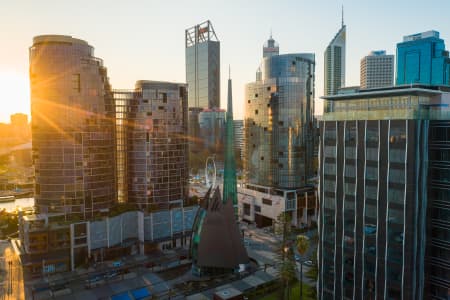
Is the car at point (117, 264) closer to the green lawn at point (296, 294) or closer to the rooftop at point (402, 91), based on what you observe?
the green lawn at point (296, 294)

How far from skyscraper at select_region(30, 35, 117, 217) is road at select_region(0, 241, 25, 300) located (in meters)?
12.6

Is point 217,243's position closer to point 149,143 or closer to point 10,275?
point 149,143

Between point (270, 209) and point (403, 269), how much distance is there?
57.5 metres

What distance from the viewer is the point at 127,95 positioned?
284 feet

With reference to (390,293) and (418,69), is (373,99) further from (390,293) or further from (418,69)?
(418,69)

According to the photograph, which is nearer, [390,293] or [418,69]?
[390,293]

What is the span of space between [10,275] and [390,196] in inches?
2839

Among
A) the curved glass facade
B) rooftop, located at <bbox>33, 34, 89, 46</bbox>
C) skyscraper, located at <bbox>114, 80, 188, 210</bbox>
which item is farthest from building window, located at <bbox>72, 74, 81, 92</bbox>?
the curved glass facade

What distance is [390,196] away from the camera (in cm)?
4494

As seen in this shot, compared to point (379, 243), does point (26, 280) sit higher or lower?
lower

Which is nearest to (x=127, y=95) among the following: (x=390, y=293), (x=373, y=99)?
(x=373, y=99)

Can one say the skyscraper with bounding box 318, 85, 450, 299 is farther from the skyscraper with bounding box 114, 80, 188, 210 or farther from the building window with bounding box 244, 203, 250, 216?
the building window with bounding box 244, 203, 250, 216

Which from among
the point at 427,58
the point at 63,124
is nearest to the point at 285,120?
the point at 63,124

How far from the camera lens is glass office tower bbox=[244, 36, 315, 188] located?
100m
